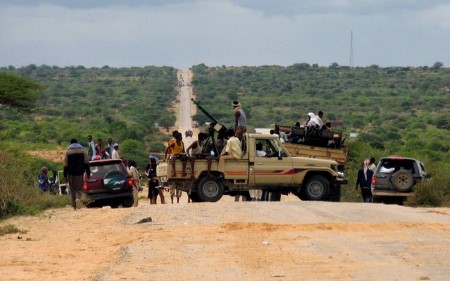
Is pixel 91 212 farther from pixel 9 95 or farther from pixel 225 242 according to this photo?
pixel 9 95

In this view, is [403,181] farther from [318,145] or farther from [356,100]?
[356,100]

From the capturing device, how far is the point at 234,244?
17.3 metres

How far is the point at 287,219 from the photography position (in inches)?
821

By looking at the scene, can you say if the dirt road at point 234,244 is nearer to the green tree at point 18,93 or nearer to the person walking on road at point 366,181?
the person walking on road at point 366,181

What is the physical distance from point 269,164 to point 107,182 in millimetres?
4200

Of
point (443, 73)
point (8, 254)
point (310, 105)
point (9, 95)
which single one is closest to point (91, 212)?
point (8, 254)

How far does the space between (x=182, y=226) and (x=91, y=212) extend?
514 centimetres

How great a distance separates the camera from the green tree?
42.0 meters

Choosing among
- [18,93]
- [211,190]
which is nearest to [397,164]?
[211,190]

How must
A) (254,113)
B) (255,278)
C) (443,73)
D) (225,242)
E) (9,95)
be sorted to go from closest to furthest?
(255,278)
(225,242)
(9,95)
(254,113)
(443,73)

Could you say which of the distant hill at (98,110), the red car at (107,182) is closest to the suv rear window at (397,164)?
the red car at (107,182)

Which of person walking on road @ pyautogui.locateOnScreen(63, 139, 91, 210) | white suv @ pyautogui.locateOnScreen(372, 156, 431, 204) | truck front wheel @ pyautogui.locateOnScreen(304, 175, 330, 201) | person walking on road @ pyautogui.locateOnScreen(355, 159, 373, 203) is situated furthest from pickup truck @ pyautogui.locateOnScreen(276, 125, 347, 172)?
person walking on road @ pyautogui.locateOnScreen(63, 139, 91, 210)

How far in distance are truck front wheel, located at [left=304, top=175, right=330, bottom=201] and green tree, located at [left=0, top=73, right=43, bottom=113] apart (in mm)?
17981

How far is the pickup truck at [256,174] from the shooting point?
26.0m
